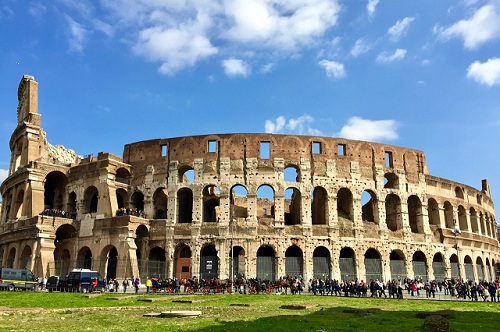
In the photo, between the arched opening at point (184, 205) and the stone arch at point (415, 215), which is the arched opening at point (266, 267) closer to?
the arched opening at point (184, 205)

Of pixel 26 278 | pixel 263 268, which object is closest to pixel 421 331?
pixel 263 268

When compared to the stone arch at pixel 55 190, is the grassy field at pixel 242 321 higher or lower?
lower

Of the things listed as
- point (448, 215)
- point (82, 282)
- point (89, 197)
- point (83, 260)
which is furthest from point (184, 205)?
point (448, 215)

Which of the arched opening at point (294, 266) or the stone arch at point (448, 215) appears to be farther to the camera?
the stone arch at point (448, 215)

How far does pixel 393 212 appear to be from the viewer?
4072 centimetres

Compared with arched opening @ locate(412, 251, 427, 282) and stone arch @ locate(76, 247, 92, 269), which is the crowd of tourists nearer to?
stone arch @ locate(76, 247, 92, 269)

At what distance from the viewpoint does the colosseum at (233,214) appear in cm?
3547

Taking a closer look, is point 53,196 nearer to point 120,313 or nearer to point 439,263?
point 120,313

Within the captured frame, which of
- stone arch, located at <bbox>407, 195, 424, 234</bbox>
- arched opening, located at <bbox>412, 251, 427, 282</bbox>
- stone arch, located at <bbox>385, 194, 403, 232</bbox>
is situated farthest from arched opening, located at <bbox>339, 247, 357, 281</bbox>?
stone arch, located at <bbox>407, 195, 424, 234</bbox>

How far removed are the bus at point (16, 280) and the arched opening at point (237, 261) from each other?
13.6 meters

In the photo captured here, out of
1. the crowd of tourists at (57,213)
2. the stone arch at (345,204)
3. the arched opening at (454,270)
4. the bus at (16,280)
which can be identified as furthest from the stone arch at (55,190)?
the arched opening at (454,270)

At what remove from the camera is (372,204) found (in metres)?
39.7

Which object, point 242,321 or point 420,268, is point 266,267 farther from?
point 242,321

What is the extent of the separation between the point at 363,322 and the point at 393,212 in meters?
29.0
